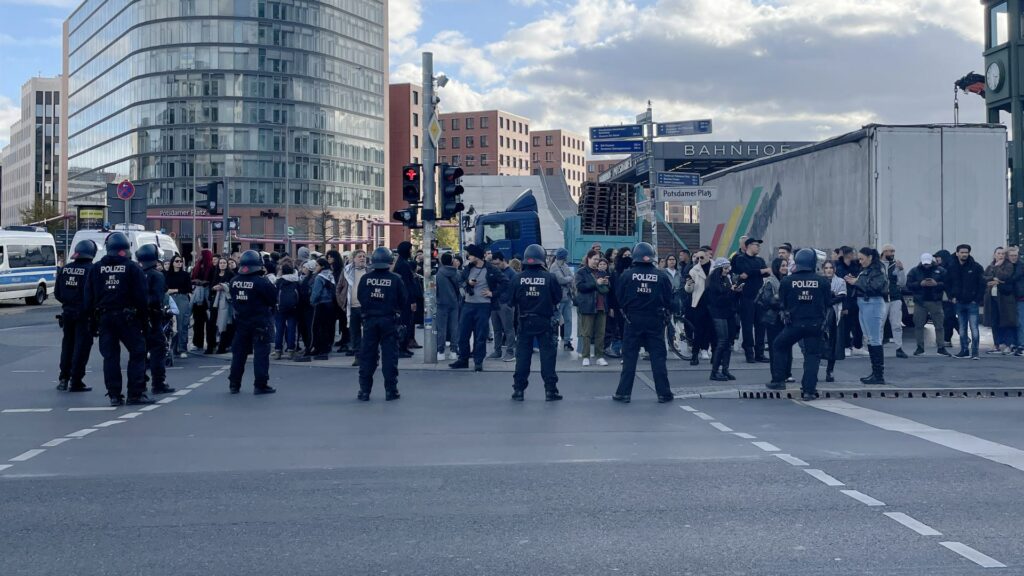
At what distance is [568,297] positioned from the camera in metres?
18.2

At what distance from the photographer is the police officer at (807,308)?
12734 mm

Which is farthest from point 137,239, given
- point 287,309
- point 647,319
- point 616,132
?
point 647,319

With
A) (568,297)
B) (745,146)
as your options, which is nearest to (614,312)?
(568,297)

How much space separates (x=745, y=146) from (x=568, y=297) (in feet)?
106

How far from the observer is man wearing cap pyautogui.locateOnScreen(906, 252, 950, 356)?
17.2 m

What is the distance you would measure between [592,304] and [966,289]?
20.2 feet

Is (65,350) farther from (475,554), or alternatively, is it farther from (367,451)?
(475,554)

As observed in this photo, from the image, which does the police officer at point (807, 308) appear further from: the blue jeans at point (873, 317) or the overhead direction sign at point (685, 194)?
the overhead direction sign at point (685, 194)

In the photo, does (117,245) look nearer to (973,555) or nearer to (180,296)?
(180,296)

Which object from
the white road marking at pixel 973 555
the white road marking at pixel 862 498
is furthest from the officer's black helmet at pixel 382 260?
the white road marking at pixel 973 555

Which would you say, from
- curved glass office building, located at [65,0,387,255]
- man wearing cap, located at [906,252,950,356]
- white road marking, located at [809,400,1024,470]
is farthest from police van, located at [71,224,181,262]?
curved glass office building, located at [65,0,387,255]

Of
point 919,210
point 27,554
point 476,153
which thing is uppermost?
point 476,153

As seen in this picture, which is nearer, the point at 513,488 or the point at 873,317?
the point at 513,488

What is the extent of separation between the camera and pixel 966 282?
1689 cm
